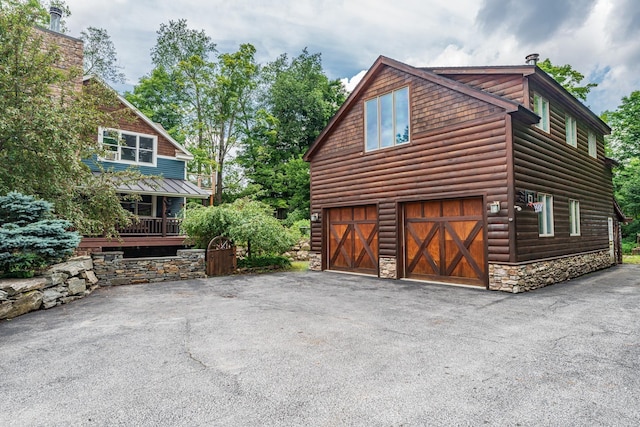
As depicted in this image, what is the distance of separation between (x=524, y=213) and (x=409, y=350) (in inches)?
227

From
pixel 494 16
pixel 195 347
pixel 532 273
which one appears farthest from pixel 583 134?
pixel 195 347

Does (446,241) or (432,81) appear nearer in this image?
(446,241)

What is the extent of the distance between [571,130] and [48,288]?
47.9 ft

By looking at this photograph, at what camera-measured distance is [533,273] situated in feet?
26.5

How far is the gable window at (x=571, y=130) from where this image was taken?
1069 centimetres

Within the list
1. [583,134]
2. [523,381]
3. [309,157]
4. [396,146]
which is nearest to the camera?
[523,381]

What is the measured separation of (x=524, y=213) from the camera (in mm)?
7984

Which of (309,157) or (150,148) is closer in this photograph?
(309,157)

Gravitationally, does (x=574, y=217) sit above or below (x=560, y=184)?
below

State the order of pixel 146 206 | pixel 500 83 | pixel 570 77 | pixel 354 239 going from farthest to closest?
pixel 570 77 → pixel 146 206 → pixel 354 239 → pixel 500 83

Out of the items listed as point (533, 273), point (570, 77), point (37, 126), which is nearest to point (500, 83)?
point (533, 273)

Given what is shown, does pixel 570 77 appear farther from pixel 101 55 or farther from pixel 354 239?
pixel 101 55

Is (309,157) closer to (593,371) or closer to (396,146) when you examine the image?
(396,146)

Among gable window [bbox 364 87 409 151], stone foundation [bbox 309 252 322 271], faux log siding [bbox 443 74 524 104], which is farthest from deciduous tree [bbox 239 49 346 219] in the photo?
faux log siding [bbox 443 74 524 104]
